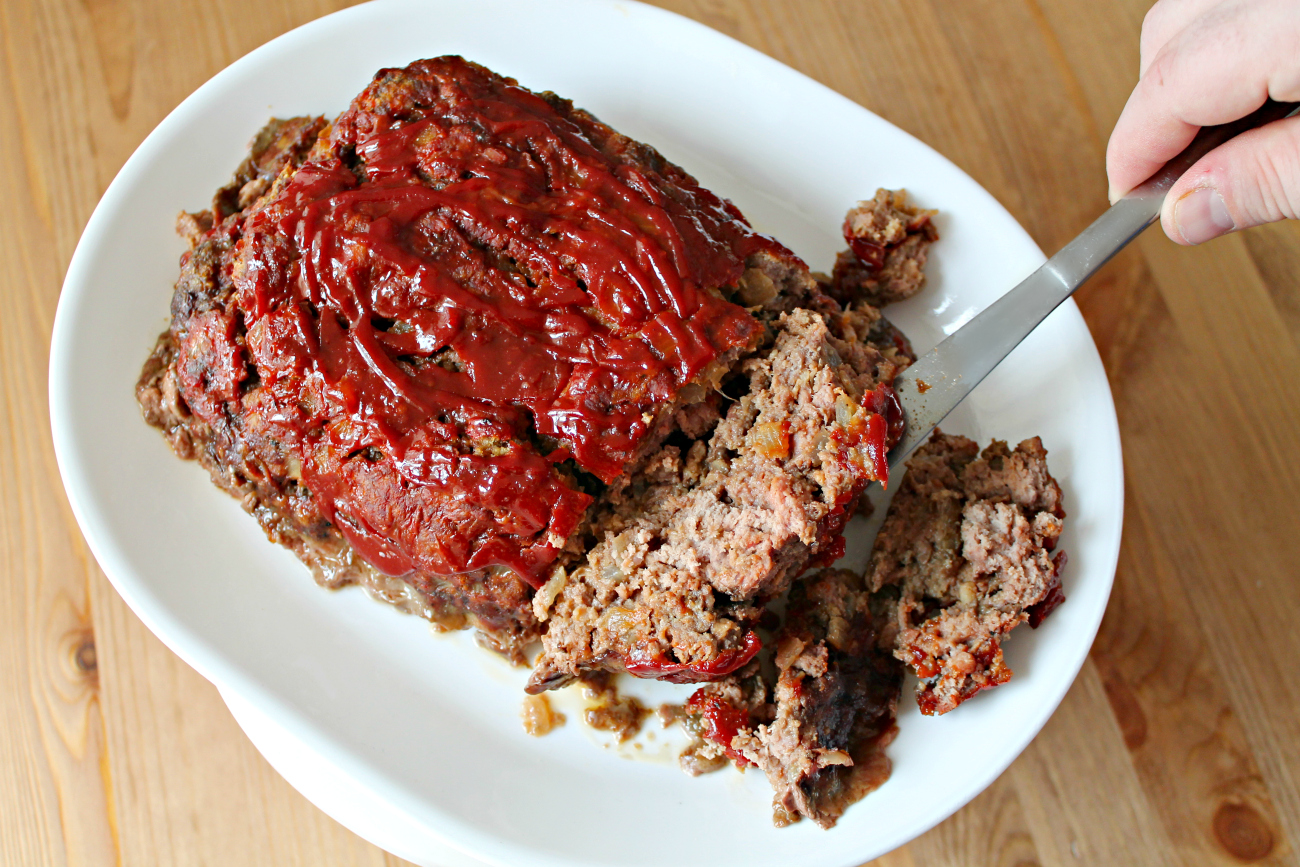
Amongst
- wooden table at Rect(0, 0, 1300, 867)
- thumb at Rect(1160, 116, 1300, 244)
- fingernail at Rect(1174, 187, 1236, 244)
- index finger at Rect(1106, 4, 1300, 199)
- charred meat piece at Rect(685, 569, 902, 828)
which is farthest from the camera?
wooden table at Rect(0, 0, 1300, 867)

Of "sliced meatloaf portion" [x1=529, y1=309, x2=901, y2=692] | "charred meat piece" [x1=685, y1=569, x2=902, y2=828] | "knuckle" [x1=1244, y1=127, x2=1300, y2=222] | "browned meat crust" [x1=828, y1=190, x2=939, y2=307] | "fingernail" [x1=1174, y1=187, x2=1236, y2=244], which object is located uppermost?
"knuckle" [x1=1244, y1=127, x2=1300, y2=222]

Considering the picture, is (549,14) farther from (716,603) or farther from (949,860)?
(949,860)

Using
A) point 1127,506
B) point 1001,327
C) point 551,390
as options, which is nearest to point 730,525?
point 551,390

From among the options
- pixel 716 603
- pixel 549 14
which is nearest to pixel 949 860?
pixel 716 603

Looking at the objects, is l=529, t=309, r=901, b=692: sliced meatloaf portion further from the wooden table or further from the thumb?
the wooden table

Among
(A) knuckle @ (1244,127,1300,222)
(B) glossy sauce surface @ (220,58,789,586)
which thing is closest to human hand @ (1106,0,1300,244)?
(A) knuckle @ (1244,127,1300,222)

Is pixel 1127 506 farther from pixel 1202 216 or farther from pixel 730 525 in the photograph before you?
pixel 730 525
